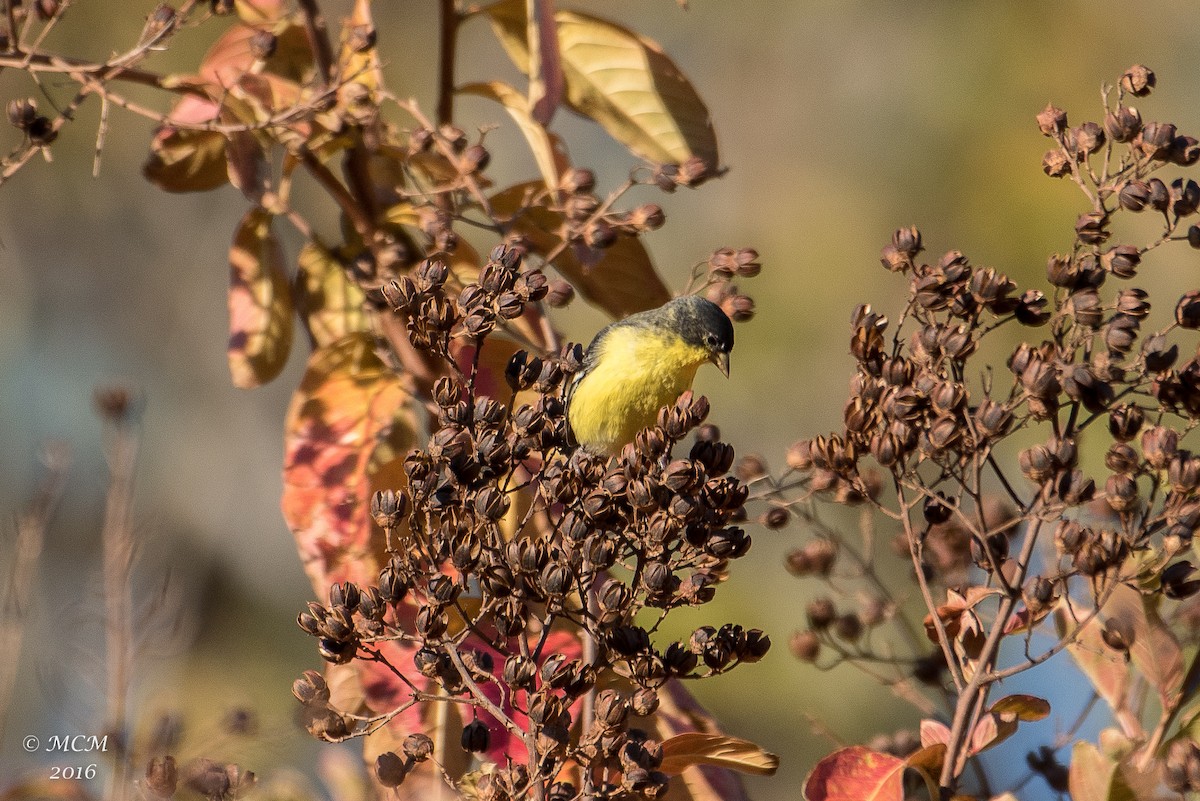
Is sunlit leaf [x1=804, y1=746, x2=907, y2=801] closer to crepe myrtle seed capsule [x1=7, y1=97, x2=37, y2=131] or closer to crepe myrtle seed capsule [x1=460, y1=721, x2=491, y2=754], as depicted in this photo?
crepe myrtle seed capsule [x1=460, y1=721, x2=491, y2=754]

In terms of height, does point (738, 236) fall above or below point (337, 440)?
above

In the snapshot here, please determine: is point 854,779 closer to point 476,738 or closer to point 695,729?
point 695,729

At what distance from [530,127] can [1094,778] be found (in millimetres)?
1278

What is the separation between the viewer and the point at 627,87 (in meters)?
2.22

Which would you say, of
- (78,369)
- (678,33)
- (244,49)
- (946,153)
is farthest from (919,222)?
(244,49)

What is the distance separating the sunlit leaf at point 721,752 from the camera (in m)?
1.55

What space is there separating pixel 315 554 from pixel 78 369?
566 centimetres

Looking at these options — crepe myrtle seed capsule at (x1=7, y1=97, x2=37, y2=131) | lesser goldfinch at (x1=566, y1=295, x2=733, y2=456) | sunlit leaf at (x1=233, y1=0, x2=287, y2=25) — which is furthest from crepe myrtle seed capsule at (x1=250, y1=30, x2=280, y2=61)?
lesser goldfinch at (x1=566, y1=295, x2=733, y2=456)

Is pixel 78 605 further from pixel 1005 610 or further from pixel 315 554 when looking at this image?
pixel 1005 610

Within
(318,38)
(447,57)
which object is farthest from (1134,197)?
(318,38)

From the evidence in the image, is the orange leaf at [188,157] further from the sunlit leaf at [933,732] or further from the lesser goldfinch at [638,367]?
the sunlit leaf at [933,732]

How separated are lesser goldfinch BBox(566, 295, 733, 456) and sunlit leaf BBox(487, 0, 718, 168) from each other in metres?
0.50

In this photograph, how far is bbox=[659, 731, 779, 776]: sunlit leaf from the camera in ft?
5.09

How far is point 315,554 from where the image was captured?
1.88m
